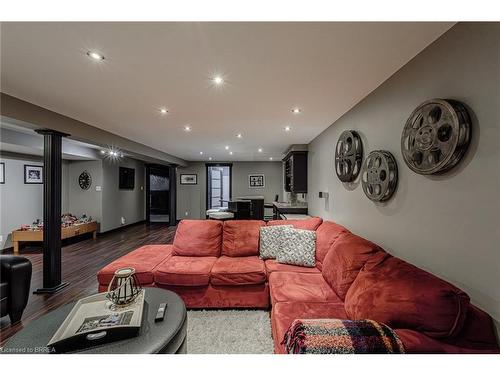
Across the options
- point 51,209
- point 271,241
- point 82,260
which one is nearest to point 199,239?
point 271,241

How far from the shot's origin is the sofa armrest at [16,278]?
223 cm

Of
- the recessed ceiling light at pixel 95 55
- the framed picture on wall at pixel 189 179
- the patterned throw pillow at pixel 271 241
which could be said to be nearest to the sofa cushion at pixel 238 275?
the patterned throw pillow at pixel 271 241

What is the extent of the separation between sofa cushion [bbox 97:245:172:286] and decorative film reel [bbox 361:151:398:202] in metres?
2.43

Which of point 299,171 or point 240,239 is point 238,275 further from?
point 299,171

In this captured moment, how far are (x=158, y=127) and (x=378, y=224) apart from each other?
3297 millimetres

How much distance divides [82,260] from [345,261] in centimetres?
461

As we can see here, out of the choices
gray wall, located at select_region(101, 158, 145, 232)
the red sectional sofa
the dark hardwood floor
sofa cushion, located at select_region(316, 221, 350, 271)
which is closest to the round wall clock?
gray wall, located at select_region(101, 158, 145, 232)

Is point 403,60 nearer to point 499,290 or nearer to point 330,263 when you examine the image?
point 499,290

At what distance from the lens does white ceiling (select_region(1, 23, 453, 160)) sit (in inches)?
52.1

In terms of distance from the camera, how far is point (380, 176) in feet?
6.62

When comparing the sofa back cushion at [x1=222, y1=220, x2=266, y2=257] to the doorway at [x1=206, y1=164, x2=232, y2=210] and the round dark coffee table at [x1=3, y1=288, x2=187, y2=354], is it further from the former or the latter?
the doorway at [x1=206, y1=164, x2=232, y2=210]

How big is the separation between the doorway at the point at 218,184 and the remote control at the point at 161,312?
692 cm

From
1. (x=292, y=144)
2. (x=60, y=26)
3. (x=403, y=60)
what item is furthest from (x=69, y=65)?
(x=292, y=144)

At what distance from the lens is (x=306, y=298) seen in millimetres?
1882
